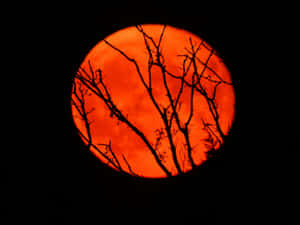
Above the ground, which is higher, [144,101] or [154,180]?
[144,101]

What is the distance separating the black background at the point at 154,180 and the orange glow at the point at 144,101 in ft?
0.27

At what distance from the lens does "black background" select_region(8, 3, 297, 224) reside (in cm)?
180

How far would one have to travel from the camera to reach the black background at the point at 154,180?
5.90 feet

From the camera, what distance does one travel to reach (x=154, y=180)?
1.74 meters

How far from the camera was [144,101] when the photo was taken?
1.68 m

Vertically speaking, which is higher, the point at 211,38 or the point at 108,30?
the point at 108,30

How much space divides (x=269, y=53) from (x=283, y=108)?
1.21 ft

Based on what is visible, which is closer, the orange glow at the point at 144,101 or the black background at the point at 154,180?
the orange glow at the point at 144,101

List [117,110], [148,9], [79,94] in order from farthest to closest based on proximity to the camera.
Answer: [148,9], [79,94], [117,110]

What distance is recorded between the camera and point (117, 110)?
1.66m

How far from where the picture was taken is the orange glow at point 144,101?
1.67m

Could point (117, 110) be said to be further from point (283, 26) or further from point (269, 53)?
point (283, 26)

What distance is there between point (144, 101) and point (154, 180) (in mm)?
463

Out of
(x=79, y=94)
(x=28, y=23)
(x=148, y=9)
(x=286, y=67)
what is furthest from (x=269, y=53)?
(x=28, y=23)
